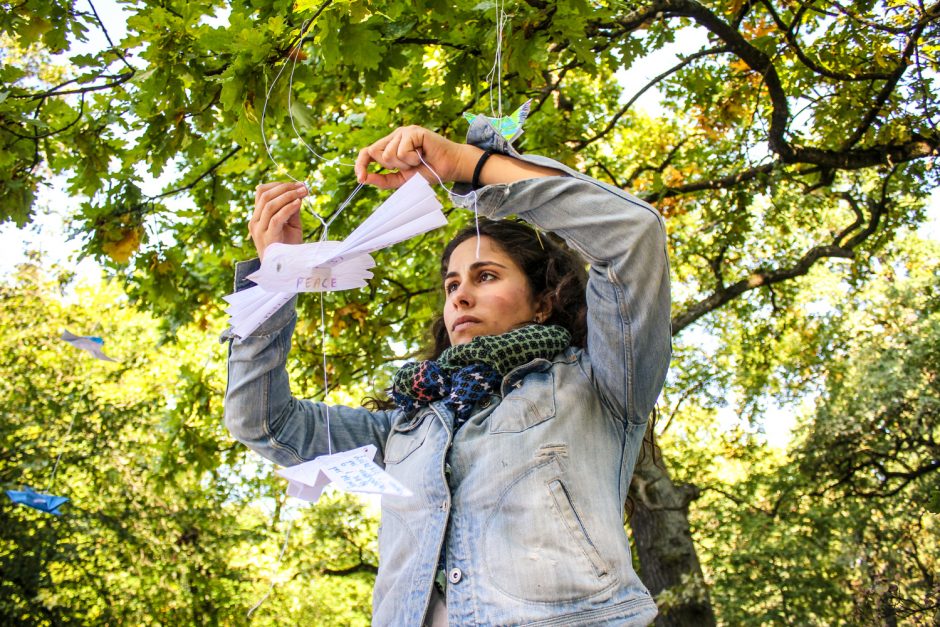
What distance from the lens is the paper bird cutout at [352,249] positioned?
1.38 m

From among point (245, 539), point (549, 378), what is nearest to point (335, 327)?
point (549, 378)

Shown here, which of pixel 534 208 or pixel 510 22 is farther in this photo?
pixel 510 22

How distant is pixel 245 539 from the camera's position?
10.2 metres

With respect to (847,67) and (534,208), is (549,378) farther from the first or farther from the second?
(847,67)

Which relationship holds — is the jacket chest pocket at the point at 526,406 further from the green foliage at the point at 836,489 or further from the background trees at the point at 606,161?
the green foliage at the point at 836,489

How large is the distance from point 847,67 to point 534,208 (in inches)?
169

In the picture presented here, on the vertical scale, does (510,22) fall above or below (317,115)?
below

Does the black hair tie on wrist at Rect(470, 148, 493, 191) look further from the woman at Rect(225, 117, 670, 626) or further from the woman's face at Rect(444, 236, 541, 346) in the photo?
the woman's face at Rect(444, 236, 541, 346)

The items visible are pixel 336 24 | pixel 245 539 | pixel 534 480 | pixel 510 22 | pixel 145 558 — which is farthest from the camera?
pixel 245 539

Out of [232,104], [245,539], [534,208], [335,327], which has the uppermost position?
[245,539]

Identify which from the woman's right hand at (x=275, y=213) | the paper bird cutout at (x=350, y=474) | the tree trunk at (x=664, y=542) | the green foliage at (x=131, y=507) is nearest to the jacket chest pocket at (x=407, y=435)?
the paper bird cutout at (x=350, y=474)

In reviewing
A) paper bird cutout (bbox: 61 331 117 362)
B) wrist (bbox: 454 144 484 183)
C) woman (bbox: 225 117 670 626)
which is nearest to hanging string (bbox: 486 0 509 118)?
wrist (bbox: 454 144 484 183)

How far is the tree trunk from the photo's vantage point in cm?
557

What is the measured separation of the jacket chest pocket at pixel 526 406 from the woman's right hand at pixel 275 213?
602 millimetres
